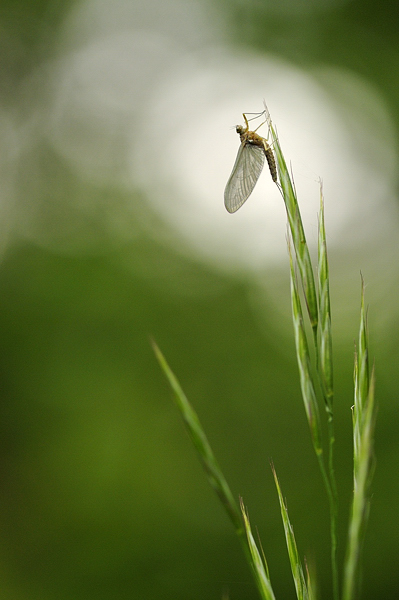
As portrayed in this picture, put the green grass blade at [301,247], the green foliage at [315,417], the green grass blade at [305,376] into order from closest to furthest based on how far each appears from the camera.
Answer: the green foliage at [315,417] → the green grass blade at [305,376] → the green grass blade at [301,247]

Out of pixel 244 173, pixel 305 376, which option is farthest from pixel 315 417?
pixel 244 173

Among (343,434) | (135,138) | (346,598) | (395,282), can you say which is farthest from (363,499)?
(135,138)

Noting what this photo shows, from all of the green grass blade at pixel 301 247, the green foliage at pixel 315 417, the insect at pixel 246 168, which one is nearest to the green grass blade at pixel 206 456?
the green foliage at pixel 315 417

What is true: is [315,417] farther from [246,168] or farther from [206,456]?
[246,168]

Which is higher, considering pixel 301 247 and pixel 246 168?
pixel 246 168

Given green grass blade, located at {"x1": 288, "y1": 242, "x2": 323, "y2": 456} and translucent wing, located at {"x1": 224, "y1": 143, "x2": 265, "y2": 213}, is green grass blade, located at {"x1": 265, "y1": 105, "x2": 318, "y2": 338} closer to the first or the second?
green grass blade, located at {"x1": 288, "y1": 242, "x2": 323, "y2": 456}

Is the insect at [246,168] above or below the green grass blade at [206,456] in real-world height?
above

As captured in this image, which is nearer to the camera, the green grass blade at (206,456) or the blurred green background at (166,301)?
the green grass blade at (206,456)

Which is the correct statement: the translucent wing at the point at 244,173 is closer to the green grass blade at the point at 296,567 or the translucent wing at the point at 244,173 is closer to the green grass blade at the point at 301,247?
the green grass blade at the point at 301,247
